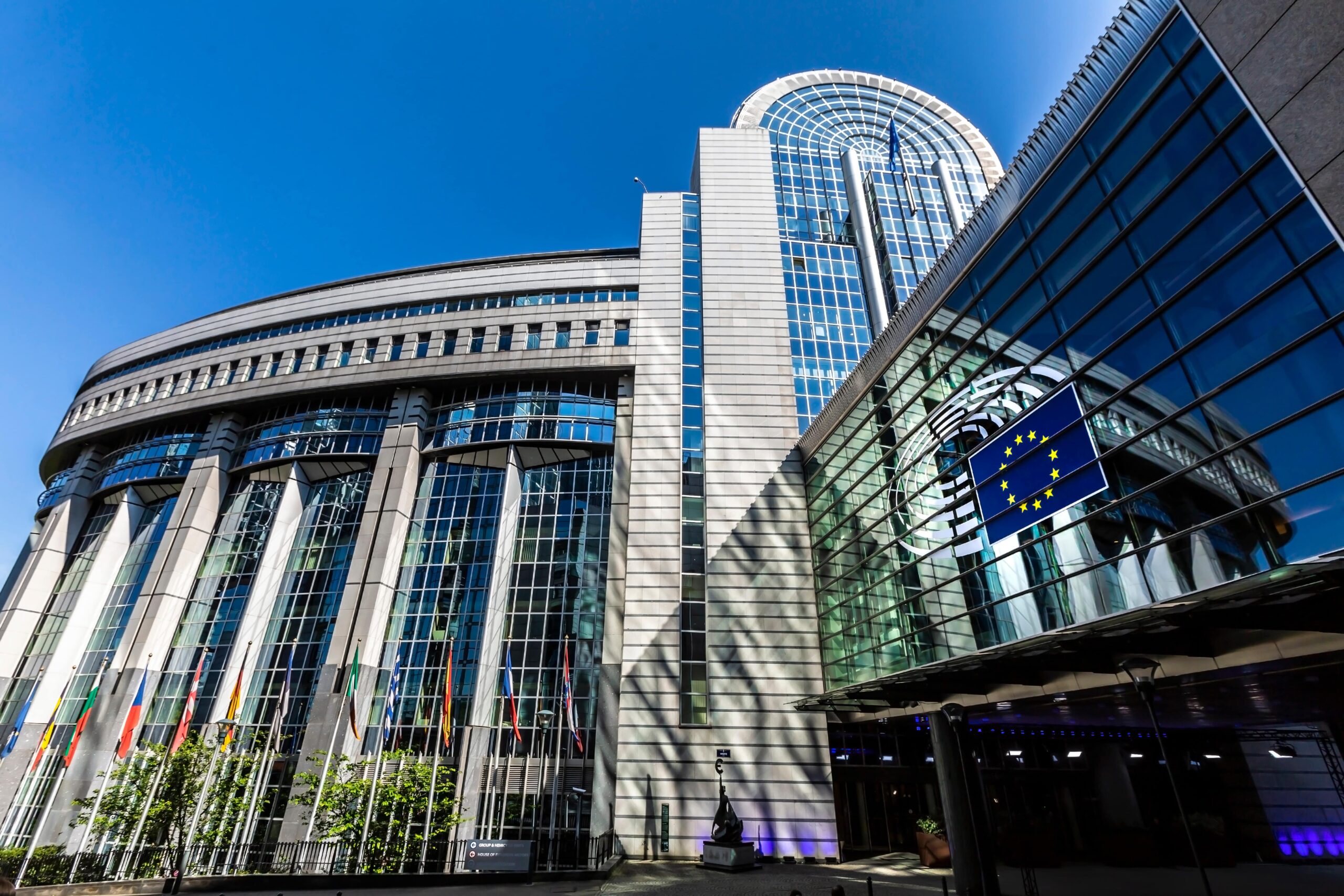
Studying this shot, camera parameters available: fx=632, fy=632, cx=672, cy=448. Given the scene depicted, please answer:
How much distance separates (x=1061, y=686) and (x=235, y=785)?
34715mm

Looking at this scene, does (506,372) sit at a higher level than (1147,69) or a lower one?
higher

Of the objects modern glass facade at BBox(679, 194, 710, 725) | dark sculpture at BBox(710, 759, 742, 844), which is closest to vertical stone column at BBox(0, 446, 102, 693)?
modern glass facade at BBox(679, 194, 710, 725)

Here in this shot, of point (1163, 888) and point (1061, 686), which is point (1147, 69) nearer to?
point (1061, 686)

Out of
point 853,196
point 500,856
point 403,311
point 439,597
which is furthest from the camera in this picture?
point 403,311

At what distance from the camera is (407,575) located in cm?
4284

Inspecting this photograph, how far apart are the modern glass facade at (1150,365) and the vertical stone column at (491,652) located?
83.9ft

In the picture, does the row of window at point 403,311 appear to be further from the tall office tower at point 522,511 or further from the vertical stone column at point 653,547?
the vertical stone column at point 653,547

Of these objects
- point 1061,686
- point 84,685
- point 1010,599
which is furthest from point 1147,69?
point 84,685

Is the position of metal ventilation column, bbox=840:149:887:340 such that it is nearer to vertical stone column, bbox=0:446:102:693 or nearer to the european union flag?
the european union flag

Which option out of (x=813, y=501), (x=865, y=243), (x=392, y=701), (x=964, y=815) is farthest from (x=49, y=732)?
(x=865, y=243)

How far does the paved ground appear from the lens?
63.9 feet

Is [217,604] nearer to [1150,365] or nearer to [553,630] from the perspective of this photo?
[553,630]

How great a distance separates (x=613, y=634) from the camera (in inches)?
1455

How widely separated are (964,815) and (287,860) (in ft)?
109
